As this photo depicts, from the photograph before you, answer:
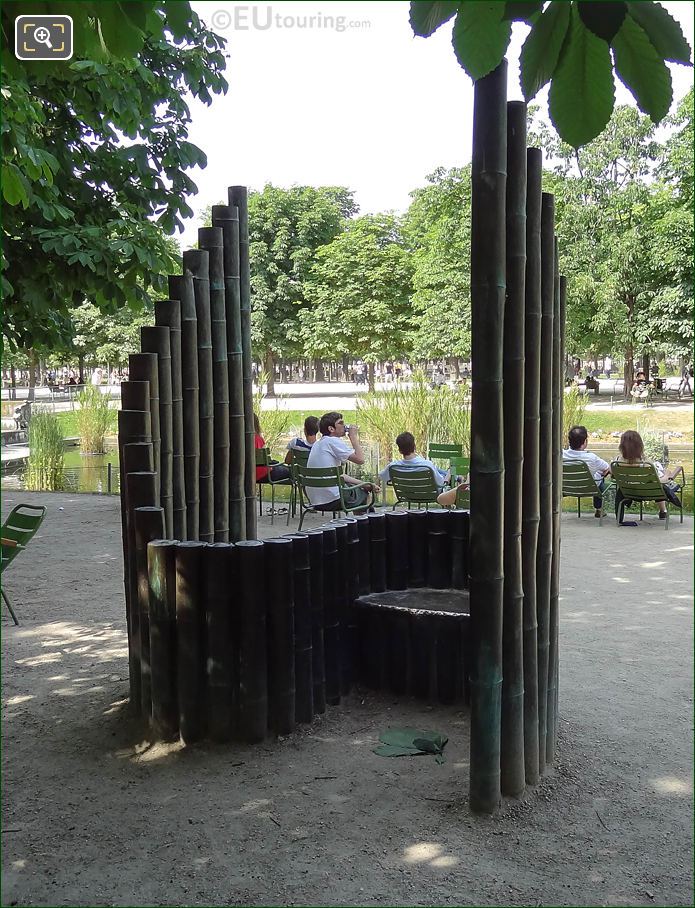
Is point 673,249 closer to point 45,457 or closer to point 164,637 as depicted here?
point 45,457

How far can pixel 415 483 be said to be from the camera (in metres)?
10.2

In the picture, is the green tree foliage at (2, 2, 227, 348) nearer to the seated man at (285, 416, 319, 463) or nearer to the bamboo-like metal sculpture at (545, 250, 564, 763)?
the seated man at (285, 416, 319, 463)

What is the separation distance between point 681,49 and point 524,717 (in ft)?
10.0

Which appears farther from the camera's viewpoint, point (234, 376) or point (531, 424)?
point (234, 376)

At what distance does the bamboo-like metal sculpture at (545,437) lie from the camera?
13.1ft

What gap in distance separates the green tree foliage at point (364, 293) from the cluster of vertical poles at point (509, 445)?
36310 millimetres

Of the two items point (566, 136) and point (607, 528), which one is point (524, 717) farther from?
point (607, 528)

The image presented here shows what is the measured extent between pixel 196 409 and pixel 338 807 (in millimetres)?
2916

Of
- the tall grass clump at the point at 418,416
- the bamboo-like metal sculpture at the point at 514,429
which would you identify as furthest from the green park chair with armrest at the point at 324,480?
the bamboo-like metal sculpture at the point at 514,429

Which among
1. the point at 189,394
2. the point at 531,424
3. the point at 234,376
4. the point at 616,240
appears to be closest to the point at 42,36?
the point at 531,424

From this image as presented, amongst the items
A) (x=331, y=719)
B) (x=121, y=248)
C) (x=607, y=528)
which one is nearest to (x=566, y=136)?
(x=331, y=719)

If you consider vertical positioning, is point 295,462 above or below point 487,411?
below

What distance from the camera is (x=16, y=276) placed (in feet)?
25.2

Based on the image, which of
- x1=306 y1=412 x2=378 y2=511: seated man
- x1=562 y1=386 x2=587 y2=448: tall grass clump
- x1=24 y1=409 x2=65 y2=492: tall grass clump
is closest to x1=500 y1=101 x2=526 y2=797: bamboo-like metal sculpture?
x1=306 y1=412 x2=378 y2=511: seated man
